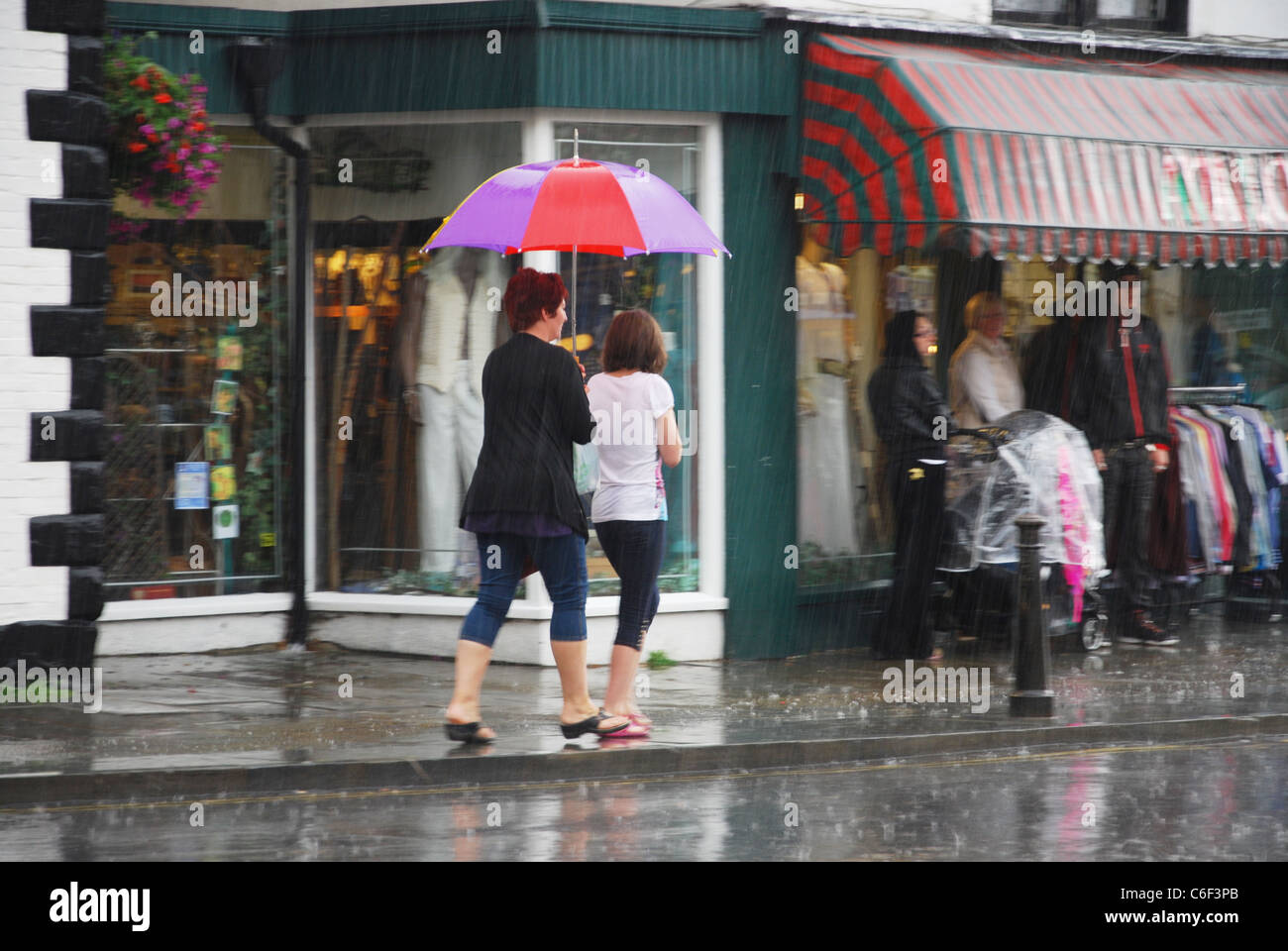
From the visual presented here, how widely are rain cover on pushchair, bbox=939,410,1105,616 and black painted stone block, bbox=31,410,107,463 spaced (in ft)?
17.0

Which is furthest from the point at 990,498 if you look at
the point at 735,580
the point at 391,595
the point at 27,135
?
the point at 27,135

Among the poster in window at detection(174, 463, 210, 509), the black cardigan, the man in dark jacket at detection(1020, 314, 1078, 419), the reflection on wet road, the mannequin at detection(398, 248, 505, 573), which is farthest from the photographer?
the man in dark jacket at detection(1020, 314, 1078, 419)

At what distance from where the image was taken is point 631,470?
29.0 ft

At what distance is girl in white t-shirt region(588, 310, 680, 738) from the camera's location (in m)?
8.80

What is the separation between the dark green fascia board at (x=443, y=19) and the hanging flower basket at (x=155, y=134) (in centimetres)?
53

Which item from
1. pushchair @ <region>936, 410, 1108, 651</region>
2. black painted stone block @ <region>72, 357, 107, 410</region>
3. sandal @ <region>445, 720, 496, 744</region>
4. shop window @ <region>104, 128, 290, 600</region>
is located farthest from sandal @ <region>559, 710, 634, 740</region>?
shop window @ <region>104, 128, 290, 600</region>

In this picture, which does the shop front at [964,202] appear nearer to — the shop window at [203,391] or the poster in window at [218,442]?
the shop window at [203,391]

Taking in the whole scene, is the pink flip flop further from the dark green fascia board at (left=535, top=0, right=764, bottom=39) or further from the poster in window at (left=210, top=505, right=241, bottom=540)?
the dark green fascia board at (left=535, top=0, right=764, bottom=39)

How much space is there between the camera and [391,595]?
11875mm

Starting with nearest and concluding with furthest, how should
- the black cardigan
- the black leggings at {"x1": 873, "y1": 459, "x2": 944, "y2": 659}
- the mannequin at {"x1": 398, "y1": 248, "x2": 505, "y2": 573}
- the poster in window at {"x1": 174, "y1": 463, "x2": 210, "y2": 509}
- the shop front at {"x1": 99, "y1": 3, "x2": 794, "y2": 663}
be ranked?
the black cardigan
the shop front at {"x1": 99, "y1": 3, "x2": 794, "y2": 663}
the black leggings at {"x1": 873, "y1": 459, "x2": 944, "y2": 659}
the mannequin at {"x1": 398, "y1": 248, "x2": 505, "y2": 573}
the poster in window at {"x1": 174, "y1": 463, "x2": 210, "y2": 509}

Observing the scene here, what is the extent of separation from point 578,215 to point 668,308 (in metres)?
2.87

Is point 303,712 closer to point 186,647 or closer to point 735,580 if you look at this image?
point 186,647

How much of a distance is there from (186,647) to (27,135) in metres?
3.60

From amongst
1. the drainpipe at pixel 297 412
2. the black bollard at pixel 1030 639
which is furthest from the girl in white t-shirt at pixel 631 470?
the drainpipe at pixel 297 412
